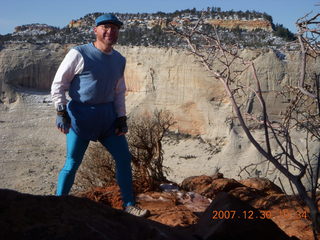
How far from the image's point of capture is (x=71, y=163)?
312 centimetres

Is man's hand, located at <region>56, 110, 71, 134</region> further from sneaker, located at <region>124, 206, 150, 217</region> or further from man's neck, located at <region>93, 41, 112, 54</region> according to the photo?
sneaker, located at <region>124, 206, 150, 217</region>

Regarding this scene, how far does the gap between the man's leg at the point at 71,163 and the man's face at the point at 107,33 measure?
69 centimetres

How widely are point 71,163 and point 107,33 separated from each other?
96 cm

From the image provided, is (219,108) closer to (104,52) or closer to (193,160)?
(193,160)

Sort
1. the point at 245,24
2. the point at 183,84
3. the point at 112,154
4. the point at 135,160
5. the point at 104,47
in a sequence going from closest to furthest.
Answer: the point at 104,47, the point at 112,154, the point at 135,160, the point at 183,84, the point at 245,24

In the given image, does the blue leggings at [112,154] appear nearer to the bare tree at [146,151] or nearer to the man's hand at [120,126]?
the man's hand at [120,126]

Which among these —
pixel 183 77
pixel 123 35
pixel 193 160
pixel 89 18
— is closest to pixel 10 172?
pixel 193 160

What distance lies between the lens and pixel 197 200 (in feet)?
13.1

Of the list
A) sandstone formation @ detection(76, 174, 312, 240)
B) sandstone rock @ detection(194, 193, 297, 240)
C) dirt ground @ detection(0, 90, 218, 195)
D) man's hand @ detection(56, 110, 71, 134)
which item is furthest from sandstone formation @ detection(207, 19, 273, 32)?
sandstone rock @ detection(194, 193, 297, 240)

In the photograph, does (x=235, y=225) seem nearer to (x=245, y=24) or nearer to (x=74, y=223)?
(x=74, y=223)

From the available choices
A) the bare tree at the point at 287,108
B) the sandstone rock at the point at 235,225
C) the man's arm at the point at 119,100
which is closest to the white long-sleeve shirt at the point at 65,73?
the man's arm at the point at 119,100

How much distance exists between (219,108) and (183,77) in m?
1.98

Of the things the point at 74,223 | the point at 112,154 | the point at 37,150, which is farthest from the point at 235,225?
the point at 37,150

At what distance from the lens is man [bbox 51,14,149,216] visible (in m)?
3.05
